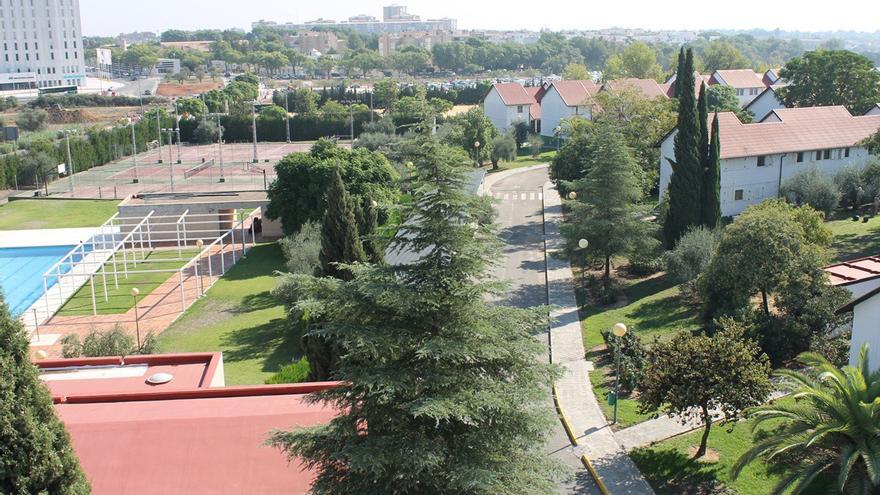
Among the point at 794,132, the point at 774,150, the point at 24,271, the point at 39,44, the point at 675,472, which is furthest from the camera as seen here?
the point at 39,44

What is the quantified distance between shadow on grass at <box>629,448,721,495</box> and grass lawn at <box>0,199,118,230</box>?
129ft

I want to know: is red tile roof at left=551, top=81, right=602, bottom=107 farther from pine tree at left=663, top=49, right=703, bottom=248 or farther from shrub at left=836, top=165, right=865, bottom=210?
pine tree at left=663, top=49, right=703, bottom=248

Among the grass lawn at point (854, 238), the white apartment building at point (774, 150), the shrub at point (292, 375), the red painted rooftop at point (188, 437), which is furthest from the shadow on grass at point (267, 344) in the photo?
the grass lawn at point (854, 238)

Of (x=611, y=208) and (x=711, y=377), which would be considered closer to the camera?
(x=711, y=377)

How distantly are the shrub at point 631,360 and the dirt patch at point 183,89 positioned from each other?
393ft

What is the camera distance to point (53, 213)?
5150cm

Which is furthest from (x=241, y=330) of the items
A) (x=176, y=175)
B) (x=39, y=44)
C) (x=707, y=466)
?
(x=39, y=44)

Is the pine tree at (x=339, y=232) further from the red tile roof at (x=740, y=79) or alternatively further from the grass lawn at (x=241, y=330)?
the red tile roof at (x=740, y=79)

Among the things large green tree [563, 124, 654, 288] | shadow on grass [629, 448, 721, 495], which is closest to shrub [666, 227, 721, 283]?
large green tree [563, 124, 654, 288]

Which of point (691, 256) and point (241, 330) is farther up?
point (691, 256)

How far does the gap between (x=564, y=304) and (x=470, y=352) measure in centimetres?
1902

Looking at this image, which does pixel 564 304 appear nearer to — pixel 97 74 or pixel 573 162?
pixel 573 162

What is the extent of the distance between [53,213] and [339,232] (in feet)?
115

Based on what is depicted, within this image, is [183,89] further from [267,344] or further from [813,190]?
[813,190]
